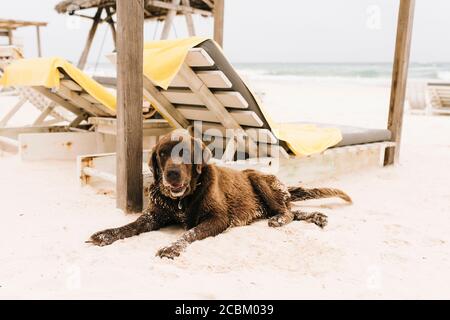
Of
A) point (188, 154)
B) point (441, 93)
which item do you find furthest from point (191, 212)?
point (441, 93)

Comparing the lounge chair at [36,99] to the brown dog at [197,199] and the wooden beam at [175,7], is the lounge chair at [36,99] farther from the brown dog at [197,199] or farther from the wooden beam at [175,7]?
the brown dog at [197,199]

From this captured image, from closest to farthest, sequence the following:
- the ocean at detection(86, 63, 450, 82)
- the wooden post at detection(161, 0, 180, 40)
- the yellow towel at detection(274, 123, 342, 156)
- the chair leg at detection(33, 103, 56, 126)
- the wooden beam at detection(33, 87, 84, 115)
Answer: the yellow towel at detection(274, 123, 342, 156), the wooden beam at detection(33, 87, 84, 115), the chair leg at detection(33, 103, 56, 126), the wooden post at detection(161, 0, 180, 40), the ocean at detection(86, 63, 450, 82)

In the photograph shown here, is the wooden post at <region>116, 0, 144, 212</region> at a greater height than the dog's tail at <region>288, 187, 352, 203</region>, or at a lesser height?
greater

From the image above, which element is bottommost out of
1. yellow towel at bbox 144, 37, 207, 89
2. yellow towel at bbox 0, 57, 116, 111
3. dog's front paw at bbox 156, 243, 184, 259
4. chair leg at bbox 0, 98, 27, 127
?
dog's front paw at bbox 156, 243, 184, 259

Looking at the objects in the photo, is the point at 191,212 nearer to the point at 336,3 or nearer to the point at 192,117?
the point at 192,117

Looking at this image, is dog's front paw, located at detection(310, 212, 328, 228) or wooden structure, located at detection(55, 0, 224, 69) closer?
dog's front paw, located at detection(310, 212, 328, 228)

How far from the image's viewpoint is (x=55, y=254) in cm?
263

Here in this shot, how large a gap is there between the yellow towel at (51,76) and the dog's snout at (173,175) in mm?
2706

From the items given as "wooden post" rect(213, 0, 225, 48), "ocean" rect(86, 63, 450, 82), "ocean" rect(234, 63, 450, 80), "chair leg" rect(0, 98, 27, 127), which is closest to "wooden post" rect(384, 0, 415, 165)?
"wooden post" rect(213, 0, 225, 48)

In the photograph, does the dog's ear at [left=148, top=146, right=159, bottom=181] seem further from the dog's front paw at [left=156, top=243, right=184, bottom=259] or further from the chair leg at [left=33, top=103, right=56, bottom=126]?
the chair leg at [left=33, top=103, right=56, bottom=126]

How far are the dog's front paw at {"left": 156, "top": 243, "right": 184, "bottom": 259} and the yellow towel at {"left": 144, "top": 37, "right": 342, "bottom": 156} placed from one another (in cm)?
154

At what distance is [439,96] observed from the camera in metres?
13.0

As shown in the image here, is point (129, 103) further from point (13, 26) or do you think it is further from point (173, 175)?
point (13, 26)

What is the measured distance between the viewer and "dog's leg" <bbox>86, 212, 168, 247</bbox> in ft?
9.29
